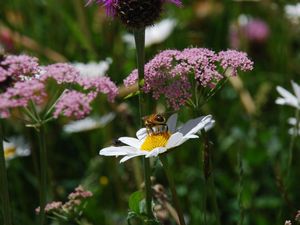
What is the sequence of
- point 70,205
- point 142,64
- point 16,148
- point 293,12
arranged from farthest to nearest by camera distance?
point 293,12
point 16,148
point 70,205
point 142,64

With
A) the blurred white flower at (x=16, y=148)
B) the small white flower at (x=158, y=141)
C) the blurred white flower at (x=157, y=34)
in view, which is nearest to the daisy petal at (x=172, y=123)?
the small white flower at (x=158, y=141)

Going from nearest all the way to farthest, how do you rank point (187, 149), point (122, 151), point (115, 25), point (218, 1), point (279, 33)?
1. point (122, 151)
2. point (187, 149)
3. point (115, 25)
4. point (279, 33)
5. point (218, 1)

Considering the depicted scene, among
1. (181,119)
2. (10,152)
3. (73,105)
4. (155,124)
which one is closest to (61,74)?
(73,105)

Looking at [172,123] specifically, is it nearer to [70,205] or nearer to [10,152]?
[70,205]

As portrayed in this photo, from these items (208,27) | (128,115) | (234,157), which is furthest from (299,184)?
(208,27)

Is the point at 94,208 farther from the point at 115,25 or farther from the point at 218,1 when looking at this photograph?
the point at 218,1

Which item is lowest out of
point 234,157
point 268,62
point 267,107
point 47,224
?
point 47,224
